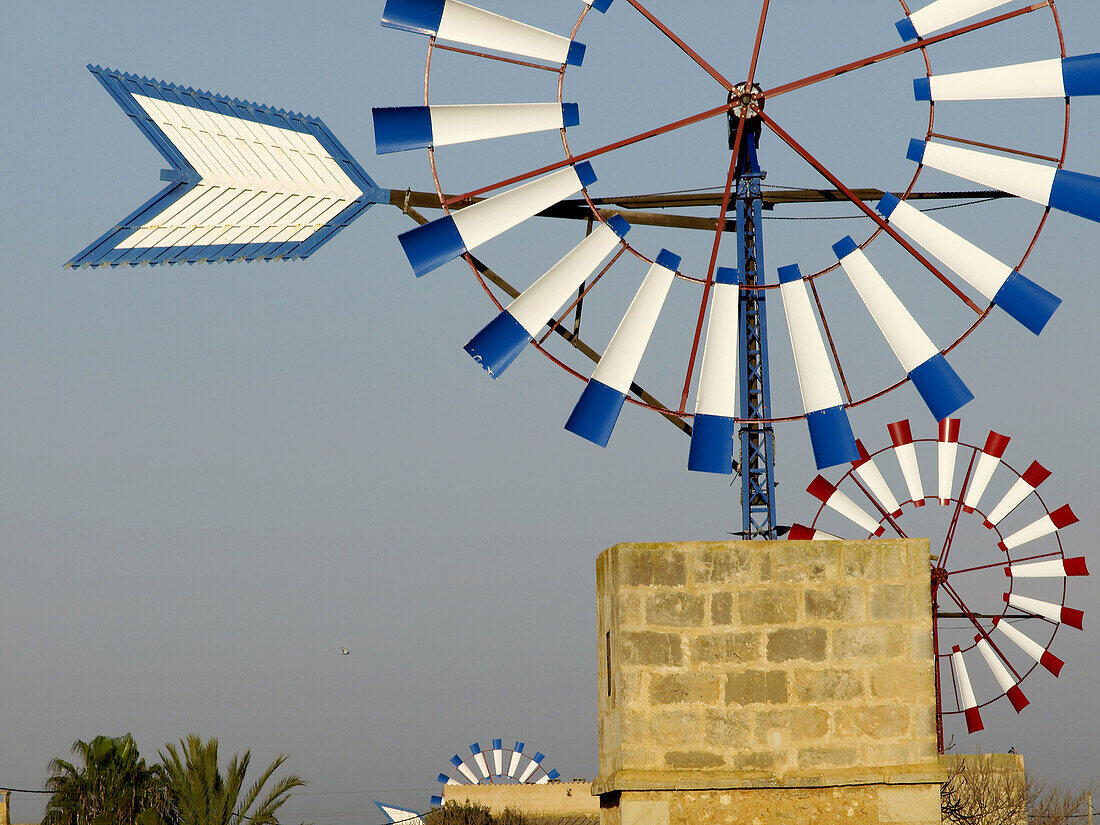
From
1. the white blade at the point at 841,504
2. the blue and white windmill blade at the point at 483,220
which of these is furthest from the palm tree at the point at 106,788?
the blue and white windmill blade at the point at 483,220

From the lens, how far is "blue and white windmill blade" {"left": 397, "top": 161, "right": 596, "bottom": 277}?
37.0 feet

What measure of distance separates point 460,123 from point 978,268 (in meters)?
Result: 3.92

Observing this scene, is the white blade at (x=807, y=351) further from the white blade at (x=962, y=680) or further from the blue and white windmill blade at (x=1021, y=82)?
the white blade at (x=962, y=680)

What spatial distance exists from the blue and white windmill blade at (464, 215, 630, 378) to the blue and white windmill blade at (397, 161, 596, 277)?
43cm

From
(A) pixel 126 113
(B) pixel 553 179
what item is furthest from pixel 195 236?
(B) pixel 553 179

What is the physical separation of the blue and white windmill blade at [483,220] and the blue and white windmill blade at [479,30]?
88cm

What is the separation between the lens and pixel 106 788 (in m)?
30.0

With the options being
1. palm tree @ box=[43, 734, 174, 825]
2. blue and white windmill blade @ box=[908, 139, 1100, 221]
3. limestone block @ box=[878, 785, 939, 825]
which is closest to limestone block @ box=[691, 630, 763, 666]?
limestone block @ box=[878, 785, 939, 825]

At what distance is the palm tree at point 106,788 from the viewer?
28828 mm

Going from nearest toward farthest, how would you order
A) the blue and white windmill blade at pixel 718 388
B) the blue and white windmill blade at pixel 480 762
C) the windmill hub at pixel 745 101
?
the blue and white windmill blade at pixel 718 388 < the windmill hub at pixel 745 101 < the blue and white windmill blade at pixel 480 762

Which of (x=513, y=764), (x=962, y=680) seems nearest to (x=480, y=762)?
(x=513, y=764)

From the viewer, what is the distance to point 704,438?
11.0 metres

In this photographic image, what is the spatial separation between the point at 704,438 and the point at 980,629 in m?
15.8

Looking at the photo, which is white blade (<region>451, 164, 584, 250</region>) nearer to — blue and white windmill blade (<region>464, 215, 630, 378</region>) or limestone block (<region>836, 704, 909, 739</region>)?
blue and white windmill blade (<region>464, 215, 630, 378</region>)
